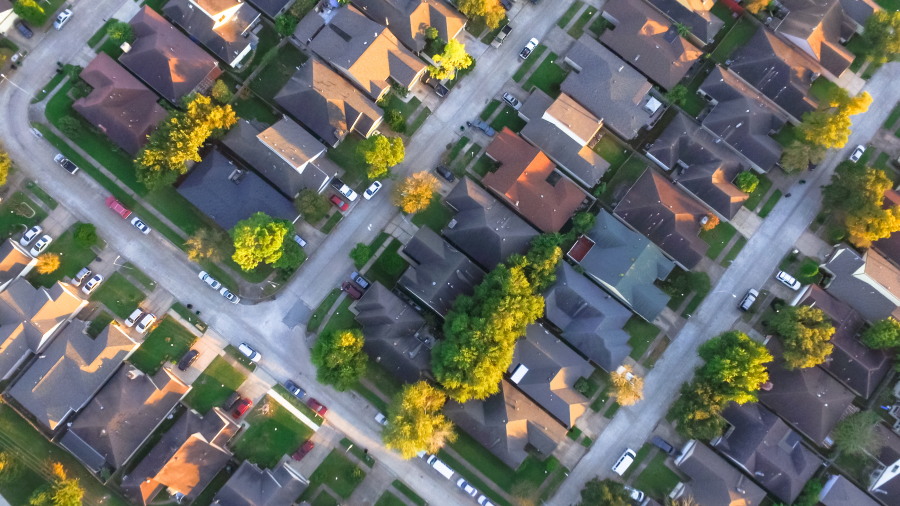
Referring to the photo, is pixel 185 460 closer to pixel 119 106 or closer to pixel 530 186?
pixel 119 106

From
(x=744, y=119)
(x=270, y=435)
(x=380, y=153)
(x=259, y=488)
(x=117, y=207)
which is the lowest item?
(x=259, y=488)

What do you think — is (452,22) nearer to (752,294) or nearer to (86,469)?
(752,294)

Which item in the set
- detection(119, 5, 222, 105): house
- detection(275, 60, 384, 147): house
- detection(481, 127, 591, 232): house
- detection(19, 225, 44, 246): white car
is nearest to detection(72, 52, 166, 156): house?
detection(119, 5, 222, 105): house

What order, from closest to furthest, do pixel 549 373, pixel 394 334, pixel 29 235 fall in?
pixel 394 334, pixel 549 373, pixel 29 235

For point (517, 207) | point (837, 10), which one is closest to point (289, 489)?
point (517, 207)

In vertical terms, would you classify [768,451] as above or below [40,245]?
above

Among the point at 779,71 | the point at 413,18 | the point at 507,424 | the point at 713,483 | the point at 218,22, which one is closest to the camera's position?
the point at 713,483

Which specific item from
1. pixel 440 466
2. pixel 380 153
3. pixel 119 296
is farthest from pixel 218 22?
pixel 440 466
